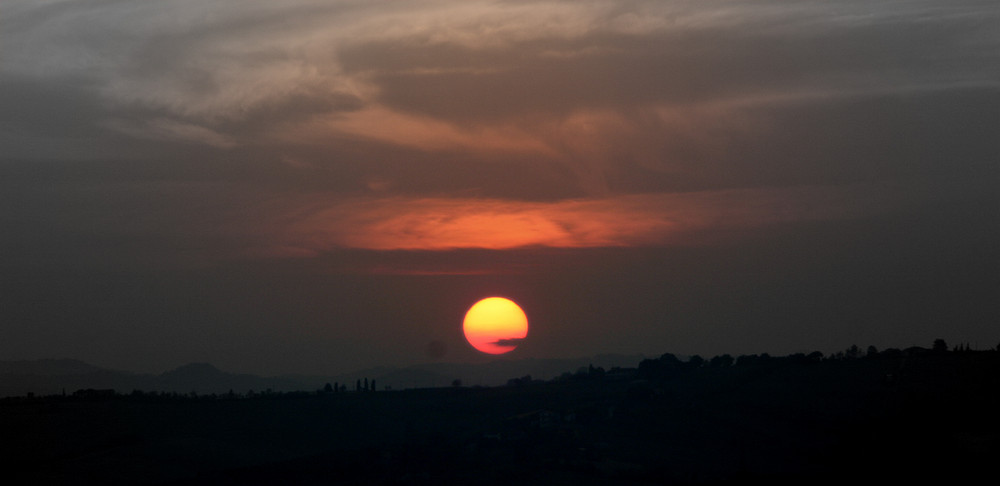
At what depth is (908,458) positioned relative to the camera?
349 ft

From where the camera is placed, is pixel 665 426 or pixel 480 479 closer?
pixel 480 479

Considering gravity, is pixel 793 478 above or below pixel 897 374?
below

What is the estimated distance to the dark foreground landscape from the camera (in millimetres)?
115312

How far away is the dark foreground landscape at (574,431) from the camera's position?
115 meters

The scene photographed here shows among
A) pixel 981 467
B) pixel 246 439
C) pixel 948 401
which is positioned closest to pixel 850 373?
pixel 948 401

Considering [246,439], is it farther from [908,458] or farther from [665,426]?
[908,458]

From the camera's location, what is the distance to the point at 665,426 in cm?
14138

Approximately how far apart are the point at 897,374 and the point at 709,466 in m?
31.8

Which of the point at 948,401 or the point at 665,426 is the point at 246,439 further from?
the point at 948,401

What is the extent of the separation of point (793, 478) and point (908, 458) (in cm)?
1037

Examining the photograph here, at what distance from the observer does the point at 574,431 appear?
142 meters

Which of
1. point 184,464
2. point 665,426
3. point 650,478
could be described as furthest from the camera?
point 665,426

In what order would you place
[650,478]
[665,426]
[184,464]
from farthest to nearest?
1. [665,426]
2. [184,464]
3. [650,478]

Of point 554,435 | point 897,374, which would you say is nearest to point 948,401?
point 897,374
